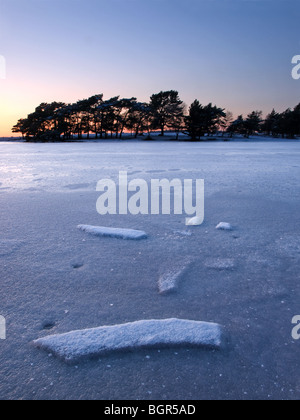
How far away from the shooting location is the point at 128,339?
121 cm

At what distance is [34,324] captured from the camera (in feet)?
4.42

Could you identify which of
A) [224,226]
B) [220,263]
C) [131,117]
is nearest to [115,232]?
[220,263]

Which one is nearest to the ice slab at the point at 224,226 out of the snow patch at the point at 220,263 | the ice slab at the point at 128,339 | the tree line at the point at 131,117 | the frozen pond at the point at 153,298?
the frozen pond at the point at 153,298

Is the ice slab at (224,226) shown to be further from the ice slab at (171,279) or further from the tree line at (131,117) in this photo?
the tree line at (131,117)

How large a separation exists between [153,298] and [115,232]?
108 centimetres

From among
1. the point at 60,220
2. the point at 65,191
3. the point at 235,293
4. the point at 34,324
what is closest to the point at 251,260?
the point at 235,293

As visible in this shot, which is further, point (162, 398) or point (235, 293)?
point (235, 293)

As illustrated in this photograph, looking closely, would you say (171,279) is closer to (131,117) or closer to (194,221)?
(194,221)

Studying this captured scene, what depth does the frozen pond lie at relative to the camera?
1.03 meters

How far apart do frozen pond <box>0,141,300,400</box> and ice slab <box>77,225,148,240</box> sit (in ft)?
0.28

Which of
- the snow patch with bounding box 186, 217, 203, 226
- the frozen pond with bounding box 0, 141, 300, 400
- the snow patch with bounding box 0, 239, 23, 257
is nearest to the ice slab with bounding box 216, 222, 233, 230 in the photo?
the frozen pond with bounding box 0, 141, 300, 400

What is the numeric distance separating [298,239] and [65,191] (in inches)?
146
